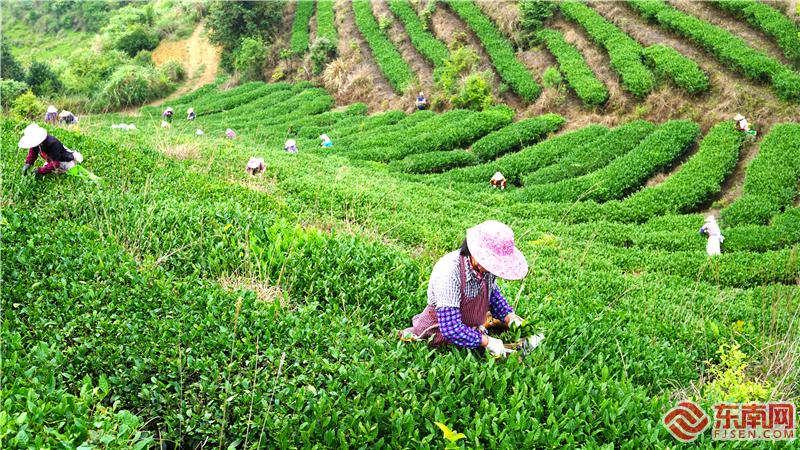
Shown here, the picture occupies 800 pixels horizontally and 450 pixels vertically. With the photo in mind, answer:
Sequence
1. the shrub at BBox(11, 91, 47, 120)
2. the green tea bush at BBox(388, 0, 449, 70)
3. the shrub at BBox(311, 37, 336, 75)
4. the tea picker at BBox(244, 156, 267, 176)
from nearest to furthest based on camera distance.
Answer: the tea picker at BBox(244, 156, 267, 176) < the shrub at BBox(11, 91, 47, 120) < the green tea bush at BBox(388, 0, 449, 70) < the shrub at BBox(311, 37, 336, 75)

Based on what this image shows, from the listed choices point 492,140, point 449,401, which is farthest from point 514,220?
point 449,401

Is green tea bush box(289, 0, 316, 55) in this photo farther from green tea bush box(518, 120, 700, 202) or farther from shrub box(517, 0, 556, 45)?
green tea bush box(518, 120, 700, 202)

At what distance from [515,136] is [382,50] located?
47.0 ft

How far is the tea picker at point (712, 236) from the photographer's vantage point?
11852 mm

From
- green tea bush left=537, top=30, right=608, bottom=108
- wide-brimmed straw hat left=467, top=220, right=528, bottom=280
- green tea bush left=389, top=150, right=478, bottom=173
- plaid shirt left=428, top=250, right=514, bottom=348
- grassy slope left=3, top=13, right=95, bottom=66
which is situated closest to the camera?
wide-brimmed straw hat left=467, top=220, right=528, bottom=280

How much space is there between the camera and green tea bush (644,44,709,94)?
1875cm

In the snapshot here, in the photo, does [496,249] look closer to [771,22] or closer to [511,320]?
[511,320]

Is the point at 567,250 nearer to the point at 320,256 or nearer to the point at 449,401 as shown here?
the point at 320,256

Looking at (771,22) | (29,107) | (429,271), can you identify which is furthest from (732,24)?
(29,107)

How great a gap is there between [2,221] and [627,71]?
2070cm

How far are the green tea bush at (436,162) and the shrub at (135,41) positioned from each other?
34.3 metres

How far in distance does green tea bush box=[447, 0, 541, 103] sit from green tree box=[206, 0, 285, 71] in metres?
Answer: 14.7

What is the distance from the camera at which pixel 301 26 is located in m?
39.2

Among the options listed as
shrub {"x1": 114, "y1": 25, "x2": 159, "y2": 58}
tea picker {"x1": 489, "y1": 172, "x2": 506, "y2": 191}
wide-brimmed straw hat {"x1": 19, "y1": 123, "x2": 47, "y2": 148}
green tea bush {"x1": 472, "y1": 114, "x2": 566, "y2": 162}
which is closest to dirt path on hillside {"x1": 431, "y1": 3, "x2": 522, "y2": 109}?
green tea bush {"x1": 472, "y1": 114, "x2": 566, "y2": 162}
